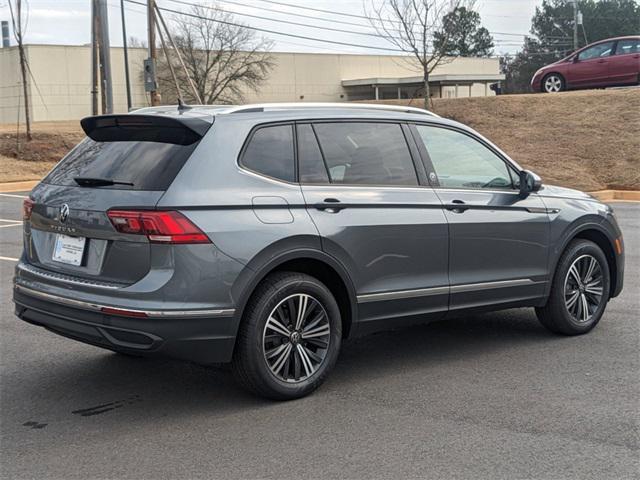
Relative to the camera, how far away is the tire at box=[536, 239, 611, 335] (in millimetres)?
6531

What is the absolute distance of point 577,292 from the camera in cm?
671

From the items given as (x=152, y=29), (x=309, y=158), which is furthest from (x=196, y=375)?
(x=152, y=29)

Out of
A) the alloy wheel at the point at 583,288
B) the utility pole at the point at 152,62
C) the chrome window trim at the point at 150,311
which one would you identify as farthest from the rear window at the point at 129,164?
the utility pole at the point at 152,62

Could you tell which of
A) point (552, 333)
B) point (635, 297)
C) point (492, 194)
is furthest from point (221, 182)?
point (635, 297)

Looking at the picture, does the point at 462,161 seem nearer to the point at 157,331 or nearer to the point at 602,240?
the point at 602,240

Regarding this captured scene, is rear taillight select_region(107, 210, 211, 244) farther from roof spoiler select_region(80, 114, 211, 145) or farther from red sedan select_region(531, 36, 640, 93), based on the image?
red sedan select_region(531, 36, 640, 93)

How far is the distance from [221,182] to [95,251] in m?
0.83

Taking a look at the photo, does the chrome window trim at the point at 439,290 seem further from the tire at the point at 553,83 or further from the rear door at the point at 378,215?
the tire at the point at 553,83

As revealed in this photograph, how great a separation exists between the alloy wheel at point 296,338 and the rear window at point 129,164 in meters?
1.04

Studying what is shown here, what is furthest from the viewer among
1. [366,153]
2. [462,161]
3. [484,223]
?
[462,161]

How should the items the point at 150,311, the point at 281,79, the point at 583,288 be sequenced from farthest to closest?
the point at 281,79, the point at 583,288, the point at 150,311

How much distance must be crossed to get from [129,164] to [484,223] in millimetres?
2579

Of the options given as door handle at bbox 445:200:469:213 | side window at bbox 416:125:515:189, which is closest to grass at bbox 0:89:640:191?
side window at bbox 416:125:515:189

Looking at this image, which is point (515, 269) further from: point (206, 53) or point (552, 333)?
point (206, 53)
